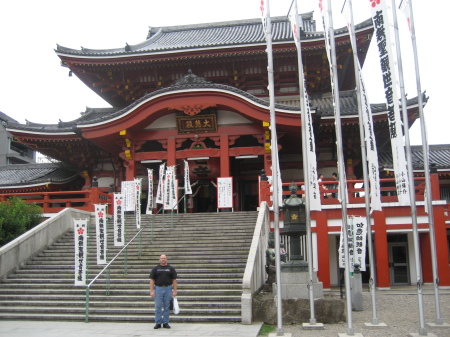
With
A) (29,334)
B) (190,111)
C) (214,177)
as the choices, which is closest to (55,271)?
(29,334)

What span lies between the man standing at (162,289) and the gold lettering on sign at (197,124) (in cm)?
965

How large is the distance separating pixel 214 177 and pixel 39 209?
24.8 feet

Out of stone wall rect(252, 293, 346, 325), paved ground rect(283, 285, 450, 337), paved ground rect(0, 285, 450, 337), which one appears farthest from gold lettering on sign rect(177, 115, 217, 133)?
stone wall rect(252, 293, 346, 325)

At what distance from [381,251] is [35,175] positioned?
16.0 metres

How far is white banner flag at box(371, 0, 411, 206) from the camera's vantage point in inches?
353

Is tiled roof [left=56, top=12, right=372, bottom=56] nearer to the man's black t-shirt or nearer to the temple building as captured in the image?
the temple building

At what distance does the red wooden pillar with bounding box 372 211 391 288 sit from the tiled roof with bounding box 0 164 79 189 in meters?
13.3

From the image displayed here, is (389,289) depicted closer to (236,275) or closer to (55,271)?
(236,275)

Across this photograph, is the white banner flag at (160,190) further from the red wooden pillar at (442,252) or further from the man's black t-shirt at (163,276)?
the red wooden pillar at (442,252)

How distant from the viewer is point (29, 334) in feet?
28.8

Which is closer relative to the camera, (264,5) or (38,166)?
(264,5)

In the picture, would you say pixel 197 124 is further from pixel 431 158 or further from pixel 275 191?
pixel 431 158

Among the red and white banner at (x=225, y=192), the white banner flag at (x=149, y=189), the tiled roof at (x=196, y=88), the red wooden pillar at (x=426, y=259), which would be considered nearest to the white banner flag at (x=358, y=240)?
the red wooden pillar at (x=426, y=259)

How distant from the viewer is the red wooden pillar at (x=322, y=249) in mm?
14367
